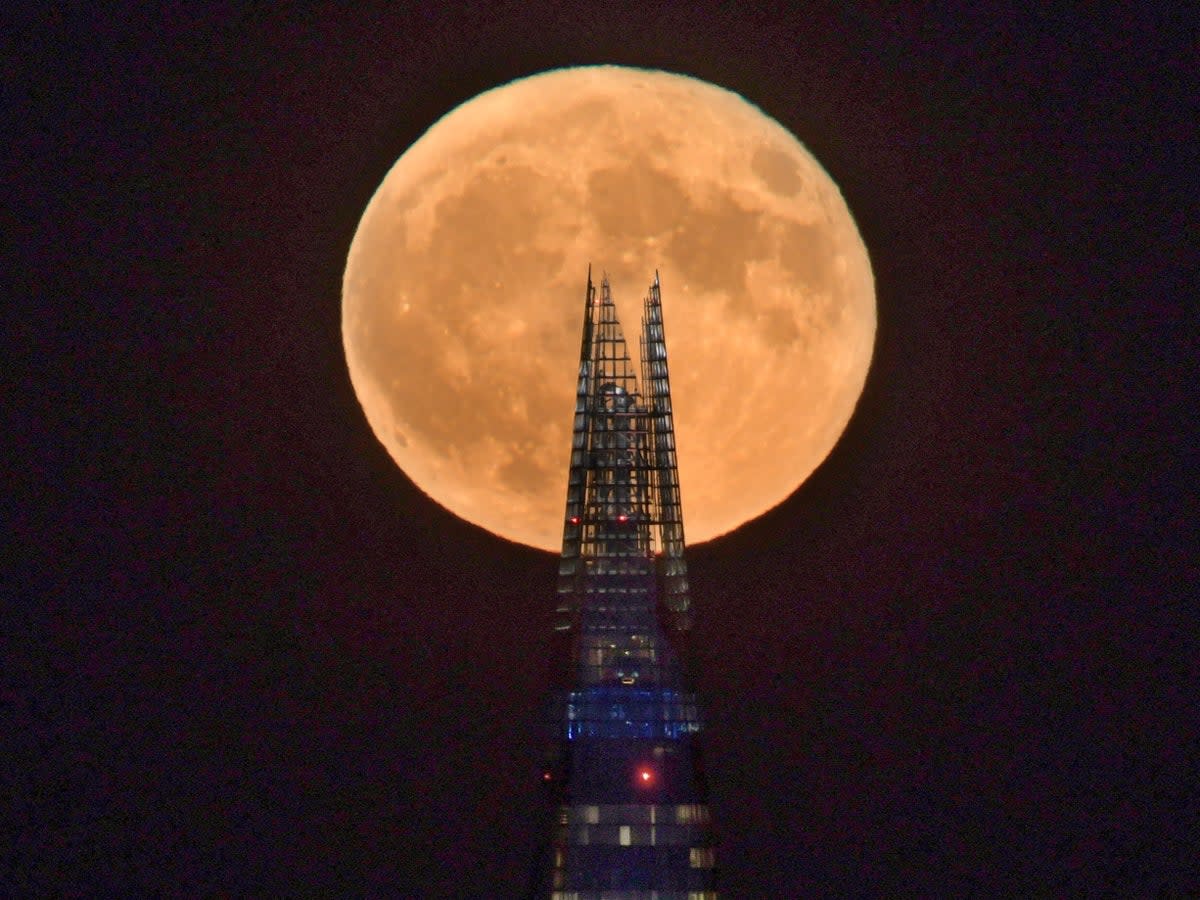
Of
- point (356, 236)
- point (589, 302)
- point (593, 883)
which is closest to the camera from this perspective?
point (593, 883)

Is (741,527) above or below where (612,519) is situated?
above

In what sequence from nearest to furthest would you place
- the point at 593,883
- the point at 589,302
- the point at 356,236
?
the point at 593,883 < the point at 589,302 < the point at 356,236

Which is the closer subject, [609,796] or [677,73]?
[609,796]

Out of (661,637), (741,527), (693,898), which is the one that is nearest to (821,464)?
(741,527)

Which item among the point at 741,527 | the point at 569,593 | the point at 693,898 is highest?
the point at 741,527

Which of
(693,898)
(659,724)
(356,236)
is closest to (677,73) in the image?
(356,236)

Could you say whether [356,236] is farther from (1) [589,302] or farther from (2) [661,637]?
(2) [661,637]
